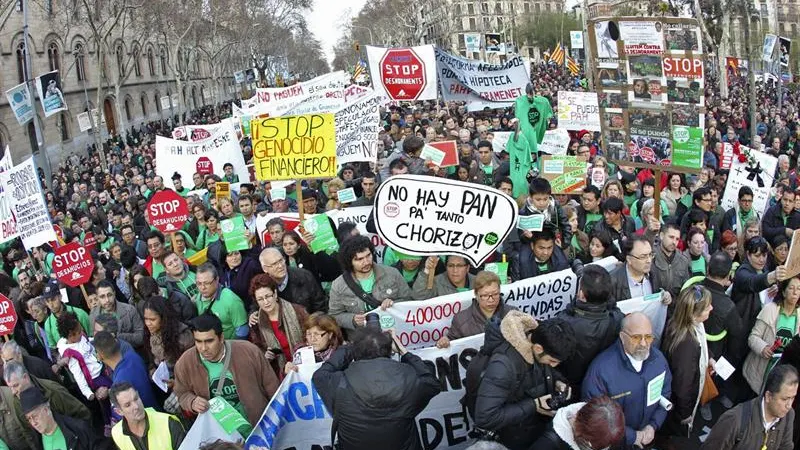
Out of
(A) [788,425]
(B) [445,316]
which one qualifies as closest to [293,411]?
(B) [445,316]

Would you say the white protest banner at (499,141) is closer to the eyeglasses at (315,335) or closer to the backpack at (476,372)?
the eyeglasses at (315,335)

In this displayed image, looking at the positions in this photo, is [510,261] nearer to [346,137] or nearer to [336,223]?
[336,223]

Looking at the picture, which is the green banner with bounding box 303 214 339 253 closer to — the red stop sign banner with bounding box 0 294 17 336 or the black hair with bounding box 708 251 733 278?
the red stop sign banner with bounding box 0 294 17 336

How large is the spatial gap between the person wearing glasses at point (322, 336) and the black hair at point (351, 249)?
2.50 ft

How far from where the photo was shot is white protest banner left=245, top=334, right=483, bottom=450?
Result: 13.7ft

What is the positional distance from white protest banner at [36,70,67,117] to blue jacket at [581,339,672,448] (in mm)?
15825

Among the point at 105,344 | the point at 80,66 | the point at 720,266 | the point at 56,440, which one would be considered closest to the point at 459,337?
the point at 720,266

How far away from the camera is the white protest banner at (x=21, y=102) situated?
49.9ft

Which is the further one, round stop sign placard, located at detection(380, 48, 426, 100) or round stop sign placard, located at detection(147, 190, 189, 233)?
round stop sign placard, located at detection(380, 48, 426, 100)

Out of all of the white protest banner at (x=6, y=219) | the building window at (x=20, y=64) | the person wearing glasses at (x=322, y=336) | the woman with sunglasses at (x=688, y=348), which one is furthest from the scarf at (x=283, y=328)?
the building window at (x=20, y=64)

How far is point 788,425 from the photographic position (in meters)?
3.51

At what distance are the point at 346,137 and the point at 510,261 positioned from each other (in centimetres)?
423

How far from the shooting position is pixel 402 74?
12.8 m

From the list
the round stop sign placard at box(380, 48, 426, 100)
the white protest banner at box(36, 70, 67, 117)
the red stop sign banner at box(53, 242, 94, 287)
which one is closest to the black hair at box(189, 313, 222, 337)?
the red stop sign banner at box(53, 242, 94, 287)
